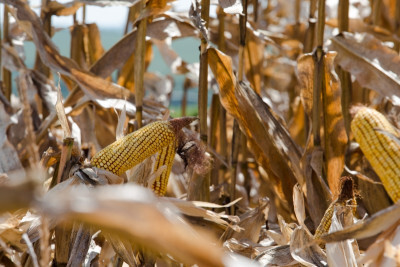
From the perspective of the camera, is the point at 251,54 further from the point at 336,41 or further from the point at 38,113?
the point at 38,113

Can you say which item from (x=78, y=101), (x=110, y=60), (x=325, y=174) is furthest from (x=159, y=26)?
(x=325, y=174)

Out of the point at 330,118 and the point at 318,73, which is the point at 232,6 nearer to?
the point at 318,73

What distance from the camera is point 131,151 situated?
117 cm

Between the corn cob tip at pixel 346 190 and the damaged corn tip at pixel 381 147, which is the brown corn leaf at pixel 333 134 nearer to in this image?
the damaged corn tip at pixel 381 147

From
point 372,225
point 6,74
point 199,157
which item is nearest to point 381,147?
point 199,157

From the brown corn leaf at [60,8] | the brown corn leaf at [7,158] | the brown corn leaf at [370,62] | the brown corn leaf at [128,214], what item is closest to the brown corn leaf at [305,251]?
the brown corn leaf at [128,214]

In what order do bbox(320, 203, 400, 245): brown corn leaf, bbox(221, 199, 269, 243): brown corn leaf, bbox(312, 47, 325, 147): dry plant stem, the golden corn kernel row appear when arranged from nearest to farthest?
bbox(320, 203, 400, 245): brown corn leaf
the golden corn kernel row
bbox(221, 199, 269, 243): brown corn leaf
bbox(312, 47, 325, 147): dry plant stem

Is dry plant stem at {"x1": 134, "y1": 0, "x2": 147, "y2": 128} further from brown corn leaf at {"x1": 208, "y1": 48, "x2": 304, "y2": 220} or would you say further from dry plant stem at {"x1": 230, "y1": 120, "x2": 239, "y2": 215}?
dry plant stem at {"x1": 230, "y1": 120, "x2": 239, "y2": 215}

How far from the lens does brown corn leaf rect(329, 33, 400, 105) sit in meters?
1.71

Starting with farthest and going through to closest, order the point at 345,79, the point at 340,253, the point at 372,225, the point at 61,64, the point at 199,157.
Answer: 1. the point at 345,79
2. the point at 61,64
3. the point at 199,157
4. the point at 340,253
5. the point at 372,225

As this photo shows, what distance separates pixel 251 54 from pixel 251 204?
610 mm

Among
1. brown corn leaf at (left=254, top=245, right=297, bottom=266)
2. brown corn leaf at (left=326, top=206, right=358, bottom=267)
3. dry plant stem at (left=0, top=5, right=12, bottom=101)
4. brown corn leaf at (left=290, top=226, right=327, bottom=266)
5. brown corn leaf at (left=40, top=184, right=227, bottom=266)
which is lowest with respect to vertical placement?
brown corn leaf at (left=254, top=245, right=297, bottom=266)

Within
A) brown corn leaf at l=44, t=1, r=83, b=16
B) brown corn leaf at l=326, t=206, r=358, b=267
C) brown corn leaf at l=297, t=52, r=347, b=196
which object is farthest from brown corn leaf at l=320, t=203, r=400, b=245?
brown corn leaf at l=44, t=1, r=83, b=16

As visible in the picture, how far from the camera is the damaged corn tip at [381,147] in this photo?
135cm
